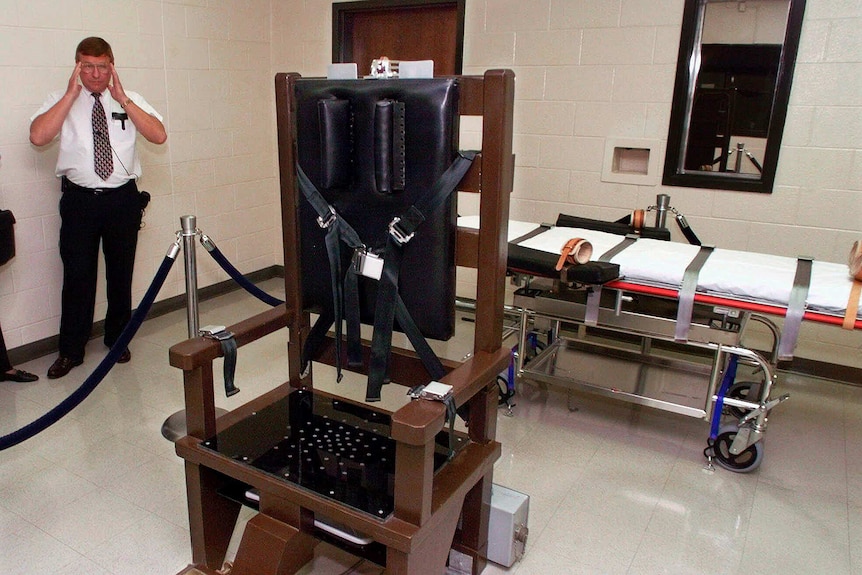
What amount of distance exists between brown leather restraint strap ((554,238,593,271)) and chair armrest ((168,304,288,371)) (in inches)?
45.3

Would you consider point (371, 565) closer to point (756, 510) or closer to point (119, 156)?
point (756, 510)

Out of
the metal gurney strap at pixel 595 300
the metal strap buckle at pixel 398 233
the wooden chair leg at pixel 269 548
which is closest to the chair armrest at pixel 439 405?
the metal strap buckle at pixel 398 233

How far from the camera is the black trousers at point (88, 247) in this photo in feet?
11.1

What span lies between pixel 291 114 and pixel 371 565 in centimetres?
142

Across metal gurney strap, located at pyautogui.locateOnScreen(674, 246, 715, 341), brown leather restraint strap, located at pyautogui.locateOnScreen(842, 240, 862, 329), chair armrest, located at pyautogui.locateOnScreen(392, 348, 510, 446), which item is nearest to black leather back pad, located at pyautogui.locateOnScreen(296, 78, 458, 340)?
chair armrest, located at pyautogui.locateOnScreen(392, 348, 510, 446)

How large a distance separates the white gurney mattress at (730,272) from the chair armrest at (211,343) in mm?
955

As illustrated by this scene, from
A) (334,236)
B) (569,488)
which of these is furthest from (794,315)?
(334,236)

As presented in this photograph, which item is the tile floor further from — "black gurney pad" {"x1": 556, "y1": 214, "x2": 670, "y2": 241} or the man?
"black gurney pad" {"x1": 556, "y1": 214, "x2": 670, "y2": 241}

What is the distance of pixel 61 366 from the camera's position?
340 centimetres

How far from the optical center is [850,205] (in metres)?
3.41

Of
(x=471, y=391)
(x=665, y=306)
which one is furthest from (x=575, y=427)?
(x=471, y=391)

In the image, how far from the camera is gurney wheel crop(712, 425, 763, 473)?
8.66 ft

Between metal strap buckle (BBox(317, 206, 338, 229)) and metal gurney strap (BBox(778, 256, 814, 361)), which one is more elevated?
metal strap buckle (BBox(317, 206, 338, 229))

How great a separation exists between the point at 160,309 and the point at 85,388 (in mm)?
2076
